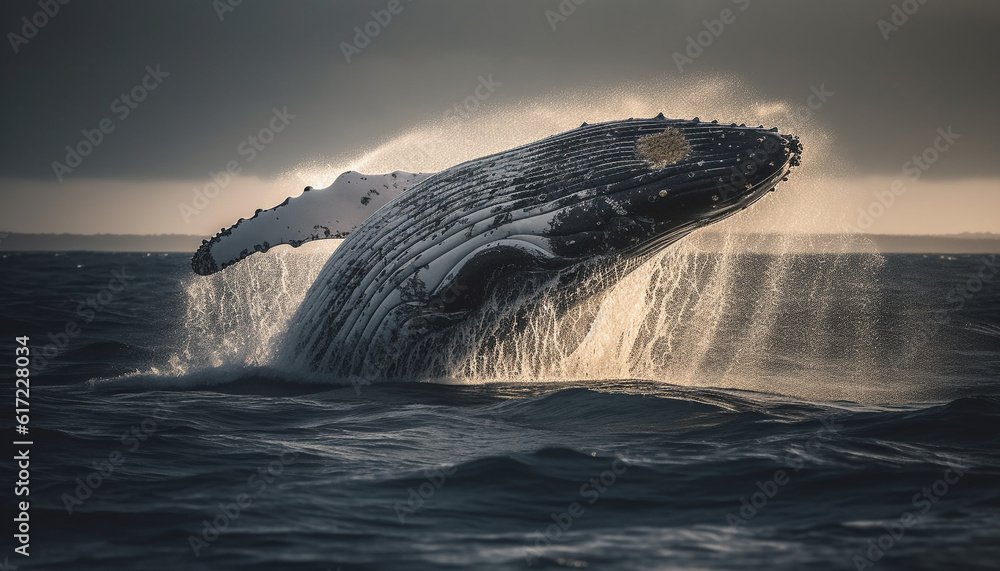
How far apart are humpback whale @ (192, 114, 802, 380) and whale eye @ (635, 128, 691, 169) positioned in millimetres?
12

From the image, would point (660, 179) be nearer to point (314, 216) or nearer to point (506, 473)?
point (506, 473)

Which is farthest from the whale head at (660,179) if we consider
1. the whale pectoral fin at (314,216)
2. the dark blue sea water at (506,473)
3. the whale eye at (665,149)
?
the whale pectoral fin at (314,216)

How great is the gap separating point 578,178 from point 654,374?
4.22 meters

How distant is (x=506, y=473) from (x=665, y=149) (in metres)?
3.09

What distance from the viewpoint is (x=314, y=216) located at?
10344mm

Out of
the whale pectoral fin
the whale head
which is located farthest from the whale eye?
the whale pectoral fin

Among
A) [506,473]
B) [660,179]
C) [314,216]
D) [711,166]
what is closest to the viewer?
[506,473]

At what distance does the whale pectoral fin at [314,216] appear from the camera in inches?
405

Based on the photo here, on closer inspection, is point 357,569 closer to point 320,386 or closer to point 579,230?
point 579,230

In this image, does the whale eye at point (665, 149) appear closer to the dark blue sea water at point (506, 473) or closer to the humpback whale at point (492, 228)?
the humpback whale at point (492, 228)

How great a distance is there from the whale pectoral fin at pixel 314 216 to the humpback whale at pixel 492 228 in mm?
16

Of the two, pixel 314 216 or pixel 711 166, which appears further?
pixel 314 216

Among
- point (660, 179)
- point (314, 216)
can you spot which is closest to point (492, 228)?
point (660, 179)

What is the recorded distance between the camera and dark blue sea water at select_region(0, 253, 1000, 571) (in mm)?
4453
